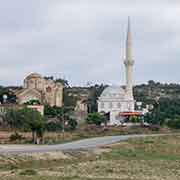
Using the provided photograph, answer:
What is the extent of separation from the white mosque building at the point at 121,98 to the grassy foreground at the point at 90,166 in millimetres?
86216

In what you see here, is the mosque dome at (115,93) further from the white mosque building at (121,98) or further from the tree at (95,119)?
the tree at (95,119)

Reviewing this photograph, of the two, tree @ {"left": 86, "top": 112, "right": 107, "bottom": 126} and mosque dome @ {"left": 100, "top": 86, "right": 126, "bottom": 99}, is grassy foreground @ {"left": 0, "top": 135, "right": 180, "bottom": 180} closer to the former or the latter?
tree @ {"left": 86, "top": 112, "right": 107, "bottom": 126}

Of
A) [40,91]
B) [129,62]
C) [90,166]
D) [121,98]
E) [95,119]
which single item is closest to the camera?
[90,166]

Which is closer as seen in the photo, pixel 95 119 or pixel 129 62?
pixel 95 119

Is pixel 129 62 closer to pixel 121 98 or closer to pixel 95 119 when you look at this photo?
pixel 121 98

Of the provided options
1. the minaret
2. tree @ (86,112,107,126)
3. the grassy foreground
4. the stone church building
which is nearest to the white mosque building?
the minaret

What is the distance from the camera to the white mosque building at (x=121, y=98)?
458 ft

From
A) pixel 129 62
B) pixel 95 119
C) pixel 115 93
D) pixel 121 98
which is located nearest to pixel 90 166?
pixel 95 119

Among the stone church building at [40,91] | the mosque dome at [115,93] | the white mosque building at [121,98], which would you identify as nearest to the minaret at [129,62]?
the white mosque building at [121,98]

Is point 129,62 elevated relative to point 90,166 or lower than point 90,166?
elevated

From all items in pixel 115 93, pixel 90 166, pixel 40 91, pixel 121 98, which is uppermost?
pixel 115 93

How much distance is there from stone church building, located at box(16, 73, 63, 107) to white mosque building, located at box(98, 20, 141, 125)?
1093 centimetres

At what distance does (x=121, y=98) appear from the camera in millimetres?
147125

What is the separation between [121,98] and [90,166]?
361 feet
